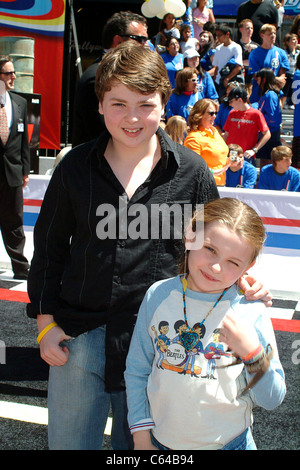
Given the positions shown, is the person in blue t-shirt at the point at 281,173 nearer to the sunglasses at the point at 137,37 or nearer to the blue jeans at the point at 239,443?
the sunglasses at the point at 137,37

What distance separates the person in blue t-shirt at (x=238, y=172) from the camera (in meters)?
6.75

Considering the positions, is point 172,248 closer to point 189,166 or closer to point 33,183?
point 189,166

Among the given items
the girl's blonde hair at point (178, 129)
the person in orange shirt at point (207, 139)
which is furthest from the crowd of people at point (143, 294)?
the girl's blonde hair at point (178, 129)

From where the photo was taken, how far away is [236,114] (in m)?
7.75

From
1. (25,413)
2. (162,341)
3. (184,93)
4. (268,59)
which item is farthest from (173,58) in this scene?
(162,341)

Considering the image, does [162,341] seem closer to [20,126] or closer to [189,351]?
[189,351]

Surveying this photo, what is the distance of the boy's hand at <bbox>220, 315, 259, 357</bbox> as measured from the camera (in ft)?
5.38

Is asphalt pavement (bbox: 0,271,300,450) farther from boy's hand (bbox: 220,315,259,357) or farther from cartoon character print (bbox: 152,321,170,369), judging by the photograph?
boy's hand (bbox: 220,315,259,357)

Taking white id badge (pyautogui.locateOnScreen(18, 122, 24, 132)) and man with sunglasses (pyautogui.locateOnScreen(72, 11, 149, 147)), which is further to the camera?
white id badge (pyautogui.locateOnScreen(18, 122, 24, 132))

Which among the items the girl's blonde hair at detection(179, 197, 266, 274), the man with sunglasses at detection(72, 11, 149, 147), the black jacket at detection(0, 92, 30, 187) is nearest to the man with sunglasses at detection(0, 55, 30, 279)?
the black jacket at detection(0, 92, 30, 187)

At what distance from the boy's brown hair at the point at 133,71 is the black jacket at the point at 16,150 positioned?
13.2ft

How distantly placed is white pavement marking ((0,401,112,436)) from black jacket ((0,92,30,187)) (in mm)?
2864

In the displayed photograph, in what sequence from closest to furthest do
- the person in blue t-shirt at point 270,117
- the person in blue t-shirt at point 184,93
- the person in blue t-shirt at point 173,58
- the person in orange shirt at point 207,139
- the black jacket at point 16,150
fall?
the black jacket at point 16,150 < the person in orange shirt at point 207,139 < the person in blue t-shirt at point 184,93 < the person in blue t-shirt at point 270,117 < the person in blue t-shirt at point 173,58
